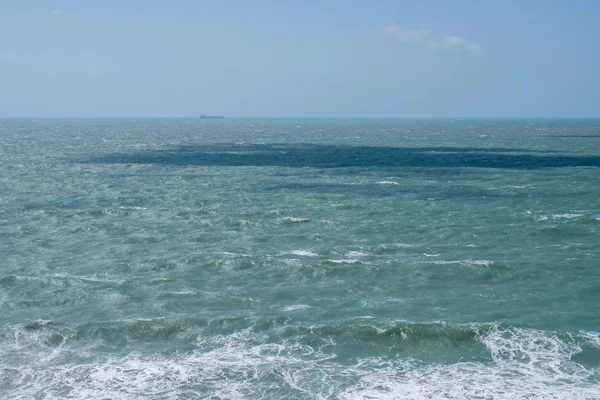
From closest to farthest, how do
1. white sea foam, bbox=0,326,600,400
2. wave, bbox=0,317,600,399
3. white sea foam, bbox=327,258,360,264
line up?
white sea foam, bbox=0,326,600,400
wave, bbox=0,317,600,399
white sea foam, bbox=327,258,360,264

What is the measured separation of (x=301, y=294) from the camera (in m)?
32.4

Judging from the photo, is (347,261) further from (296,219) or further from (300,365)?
(300,365)

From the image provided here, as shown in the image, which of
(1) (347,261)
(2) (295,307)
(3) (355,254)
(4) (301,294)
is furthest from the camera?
(3) (355,254)

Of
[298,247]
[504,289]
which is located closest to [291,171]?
[298,247]

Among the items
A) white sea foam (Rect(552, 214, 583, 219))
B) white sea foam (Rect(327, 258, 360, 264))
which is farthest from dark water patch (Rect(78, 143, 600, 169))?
white sea foam (Rect(327, 258, 360, 264))

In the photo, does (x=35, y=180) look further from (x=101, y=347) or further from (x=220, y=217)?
(x=101, y=347)

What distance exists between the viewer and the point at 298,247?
41.5 m

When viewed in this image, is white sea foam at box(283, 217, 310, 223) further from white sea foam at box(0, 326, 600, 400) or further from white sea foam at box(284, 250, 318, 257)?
white sea foam at box(0, 326, 600, 400)

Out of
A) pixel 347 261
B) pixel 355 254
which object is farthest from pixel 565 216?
pixel 347 261

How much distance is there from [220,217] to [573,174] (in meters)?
47.0

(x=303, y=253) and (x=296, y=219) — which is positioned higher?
(x=296, y=219)

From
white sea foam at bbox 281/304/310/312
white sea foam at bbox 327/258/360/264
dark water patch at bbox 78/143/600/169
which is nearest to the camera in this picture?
white sea foam at bbox 281/304/310/312

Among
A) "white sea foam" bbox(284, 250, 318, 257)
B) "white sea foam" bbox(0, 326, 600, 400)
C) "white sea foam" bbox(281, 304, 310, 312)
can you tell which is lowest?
"white sea foam" bbox(0, 326, 600, 400)

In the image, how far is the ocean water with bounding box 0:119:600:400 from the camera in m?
23.3
